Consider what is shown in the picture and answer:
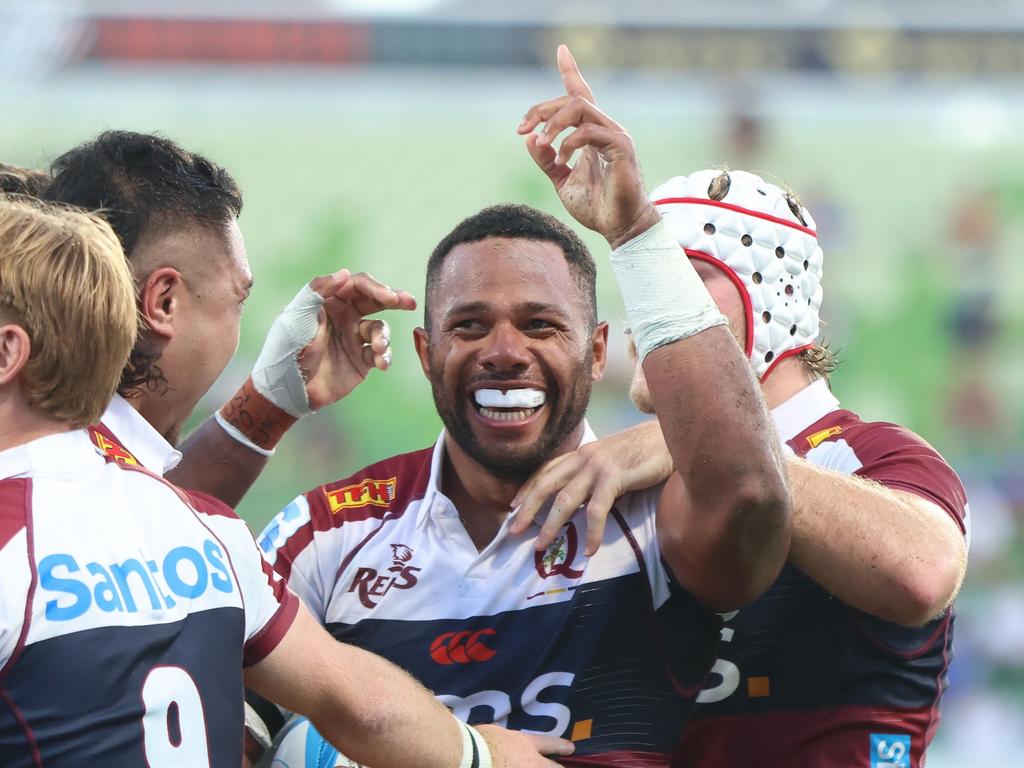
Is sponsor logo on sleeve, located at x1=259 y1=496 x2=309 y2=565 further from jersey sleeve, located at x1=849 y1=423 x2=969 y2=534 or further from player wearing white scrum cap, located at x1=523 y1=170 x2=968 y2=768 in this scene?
jersey sleeve, located at x1=849 y1=423 x2=969 y2=534

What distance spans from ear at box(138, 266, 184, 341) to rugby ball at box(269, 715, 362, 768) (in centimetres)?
102

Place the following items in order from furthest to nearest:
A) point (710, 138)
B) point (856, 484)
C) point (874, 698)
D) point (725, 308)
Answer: point (710, 138) → point (725, 308) → point (874, 698) → point (856, 484)

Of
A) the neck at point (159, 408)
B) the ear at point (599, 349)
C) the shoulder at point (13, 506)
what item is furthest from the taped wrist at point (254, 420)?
the shoulder at point (13, 506)

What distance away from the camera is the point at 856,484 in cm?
316

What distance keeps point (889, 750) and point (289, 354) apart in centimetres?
209

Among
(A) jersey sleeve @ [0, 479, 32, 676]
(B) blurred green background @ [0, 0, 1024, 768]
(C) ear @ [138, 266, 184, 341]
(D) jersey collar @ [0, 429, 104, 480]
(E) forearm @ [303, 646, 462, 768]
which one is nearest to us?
(A) jersey sleeve @ [0, 479, 32, 676]

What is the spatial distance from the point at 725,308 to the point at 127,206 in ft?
5.18

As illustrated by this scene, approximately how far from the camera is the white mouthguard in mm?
3582

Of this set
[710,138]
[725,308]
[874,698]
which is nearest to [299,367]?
[725,308]

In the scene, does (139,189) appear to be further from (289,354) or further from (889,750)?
(889,750)

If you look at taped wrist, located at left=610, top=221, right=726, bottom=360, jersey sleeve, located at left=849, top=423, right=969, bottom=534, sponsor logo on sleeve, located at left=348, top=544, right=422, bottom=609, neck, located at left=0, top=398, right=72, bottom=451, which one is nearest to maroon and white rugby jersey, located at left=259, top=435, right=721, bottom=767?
sponsor logo on sleeve, located at left=348, top=544, right=422, bottom=609

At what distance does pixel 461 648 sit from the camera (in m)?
3.41

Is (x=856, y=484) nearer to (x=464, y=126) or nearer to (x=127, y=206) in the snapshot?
(x=127, y=206)

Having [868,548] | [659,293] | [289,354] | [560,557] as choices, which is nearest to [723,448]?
[659,293]
